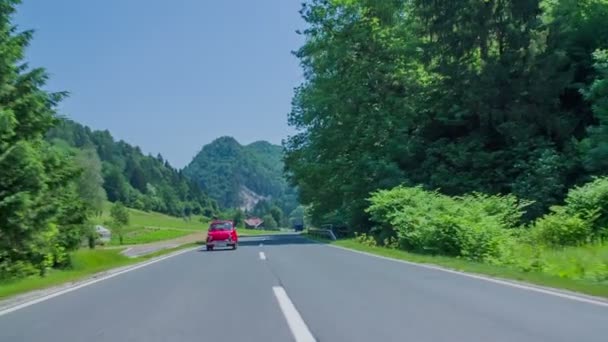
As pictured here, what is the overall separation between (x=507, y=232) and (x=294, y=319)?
15.1 metres

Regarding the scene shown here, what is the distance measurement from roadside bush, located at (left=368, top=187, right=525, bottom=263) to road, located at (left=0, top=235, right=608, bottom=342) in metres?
7.42

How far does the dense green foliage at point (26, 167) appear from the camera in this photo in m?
17.4

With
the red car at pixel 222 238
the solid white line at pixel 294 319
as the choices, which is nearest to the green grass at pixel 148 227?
the red car at pixel 222 238

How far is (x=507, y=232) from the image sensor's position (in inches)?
859

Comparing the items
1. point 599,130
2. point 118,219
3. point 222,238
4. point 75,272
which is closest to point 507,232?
point 599,130

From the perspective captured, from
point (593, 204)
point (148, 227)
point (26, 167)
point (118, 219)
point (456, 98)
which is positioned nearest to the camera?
point (26, 167)

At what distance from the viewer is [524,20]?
112 ft

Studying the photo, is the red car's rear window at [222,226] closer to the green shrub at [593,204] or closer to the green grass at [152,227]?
the green shrub at [593,204]

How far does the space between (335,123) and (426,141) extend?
7497 millimetres

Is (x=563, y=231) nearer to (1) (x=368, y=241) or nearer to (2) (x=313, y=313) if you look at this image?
(1) (x=368, y=241)

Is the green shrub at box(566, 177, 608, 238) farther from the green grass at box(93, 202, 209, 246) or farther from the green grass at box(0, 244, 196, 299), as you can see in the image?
the green grass at box(93, 202, 209, 246)

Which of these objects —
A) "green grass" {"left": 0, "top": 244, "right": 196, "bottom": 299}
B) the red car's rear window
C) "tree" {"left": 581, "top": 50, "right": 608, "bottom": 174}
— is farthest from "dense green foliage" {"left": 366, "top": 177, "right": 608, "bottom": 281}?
"green grass" {"left": 0, "top": 244, "right": 196, "bottom": 299}

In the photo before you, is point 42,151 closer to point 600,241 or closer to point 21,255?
point 21,255

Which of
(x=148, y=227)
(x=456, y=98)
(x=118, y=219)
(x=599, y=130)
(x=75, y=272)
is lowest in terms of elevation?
(x=75, y=272)
